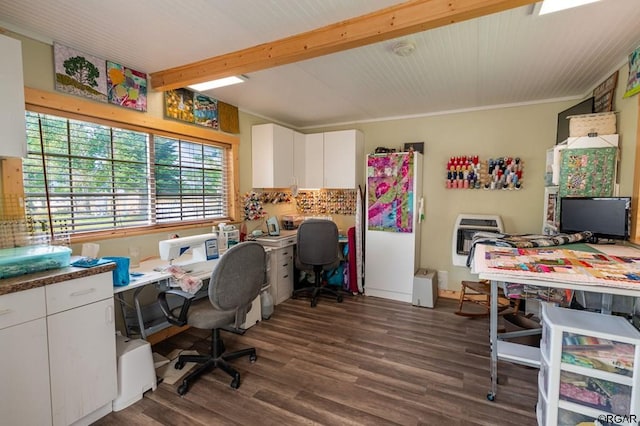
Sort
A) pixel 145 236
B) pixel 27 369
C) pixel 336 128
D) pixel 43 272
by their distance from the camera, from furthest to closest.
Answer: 1. pixel 336 128
2. pixel 145 236
3. pixel 43 272
4. pixel 27 369

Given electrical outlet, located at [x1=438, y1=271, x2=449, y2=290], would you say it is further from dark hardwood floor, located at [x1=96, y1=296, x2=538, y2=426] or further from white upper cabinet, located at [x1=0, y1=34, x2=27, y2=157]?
white upper cabinet, located at [x1=0, y1=34, x2=27, y2=157]

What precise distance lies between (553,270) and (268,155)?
329 cm

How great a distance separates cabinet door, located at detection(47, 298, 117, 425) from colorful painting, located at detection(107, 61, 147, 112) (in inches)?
67.7

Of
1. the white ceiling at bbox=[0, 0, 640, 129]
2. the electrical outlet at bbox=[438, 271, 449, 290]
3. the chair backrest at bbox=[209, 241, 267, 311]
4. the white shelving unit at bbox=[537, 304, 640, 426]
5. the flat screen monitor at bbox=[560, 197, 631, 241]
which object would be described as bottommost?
the electrical outlet at bbox=[438, 271, 449, 290]

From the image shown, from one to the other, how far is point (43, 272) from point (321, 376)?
199cm

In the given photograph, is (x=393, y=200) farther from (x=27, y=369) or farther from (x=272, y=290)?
(x=27, y=369)

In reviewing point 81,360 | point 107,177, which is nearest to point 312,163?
point 107,177

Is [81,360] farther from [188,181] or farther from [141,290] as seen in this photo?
[188,181]

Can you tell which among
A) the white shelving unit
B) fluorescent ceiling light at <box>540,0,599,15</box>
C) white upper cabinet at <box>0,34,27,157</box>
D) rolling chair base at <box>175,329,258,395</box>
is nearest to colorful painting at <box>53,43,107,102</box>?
white upper cabinet at <box>0,34,27,157</box>

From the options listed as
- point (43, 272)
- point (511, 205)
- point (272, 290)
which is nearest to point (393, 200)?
point (511, 205)

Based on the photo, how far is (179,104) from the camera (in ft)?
10.2

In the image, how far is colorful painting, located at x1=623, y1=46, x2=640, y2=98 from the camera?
2.20 meters

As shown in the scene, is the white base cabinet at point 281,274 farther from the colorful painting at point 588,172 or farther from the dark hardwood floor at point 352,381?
the colorful painting at point 588,172

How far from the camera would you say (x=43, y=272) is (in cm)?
177
